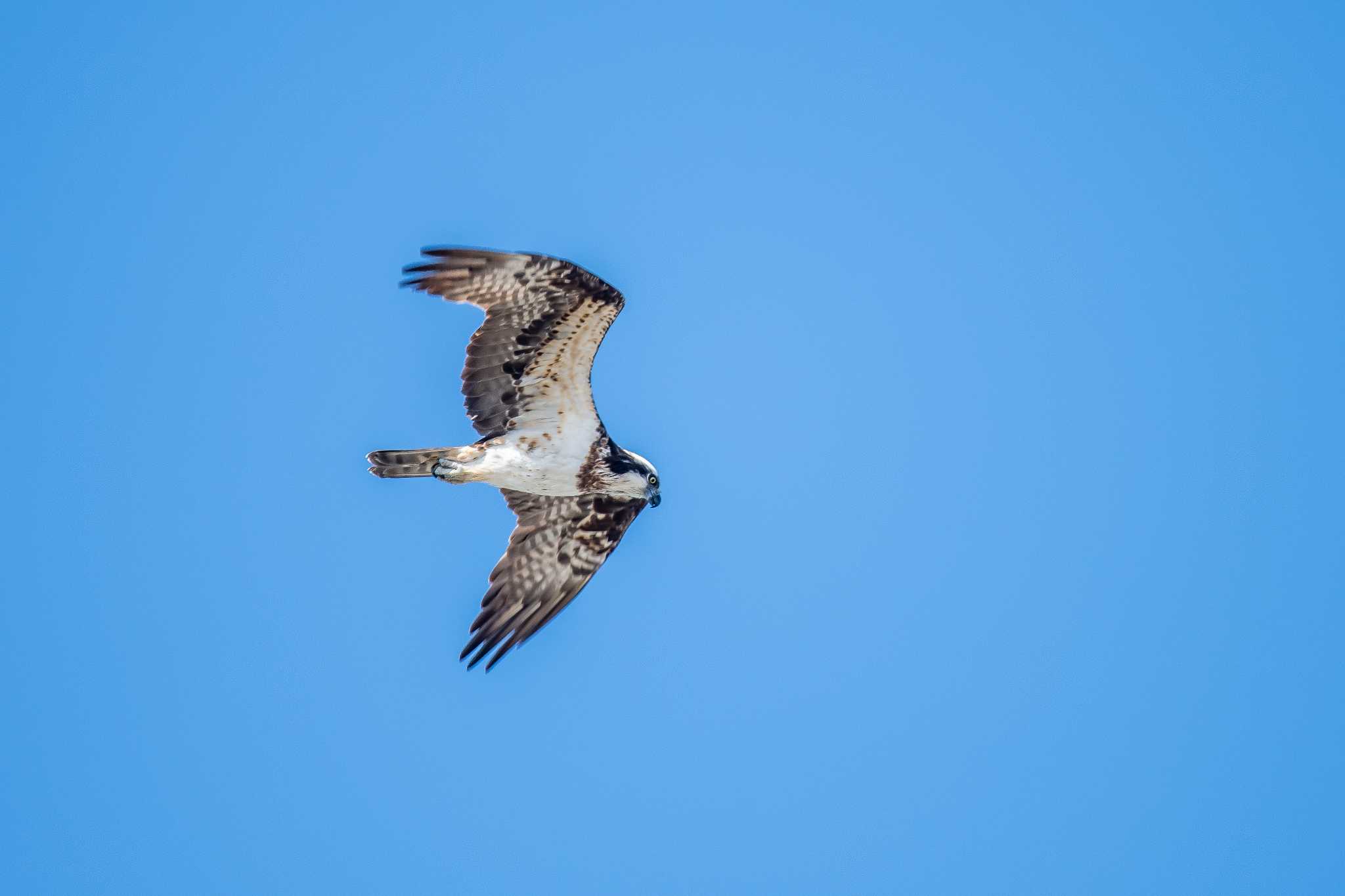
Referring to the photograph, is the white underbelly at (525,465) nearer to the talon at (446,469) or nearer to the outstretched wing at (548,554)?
the talon at (446,469)

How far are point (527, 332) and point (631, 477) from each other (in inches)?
71.8

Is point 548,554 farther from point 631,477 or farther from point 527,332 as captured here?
point 527,332

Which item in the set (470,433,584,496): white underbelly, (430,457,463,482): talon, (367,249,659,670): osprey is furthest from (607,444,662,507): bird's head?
(430,457,463,482): talon

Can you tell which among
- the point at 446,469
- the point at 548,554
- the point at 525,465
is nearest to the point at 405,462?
the point at 446,469

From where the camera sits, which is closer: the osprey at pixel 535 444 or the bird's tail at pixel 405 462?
the osprey at pixel 535 444

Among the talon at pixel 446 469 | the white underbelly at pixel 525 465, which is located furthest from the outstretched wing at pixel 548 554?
the talon at pixel 446 469

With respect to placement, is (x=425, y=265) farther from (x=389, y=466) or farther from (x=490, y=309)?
(x=389, y=466)

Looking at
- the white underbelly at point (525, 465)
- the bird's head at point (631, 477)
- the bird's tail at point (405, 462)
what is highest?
the bird's head at point (631, 477)

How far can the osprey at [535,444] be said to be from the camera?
11.8 meters

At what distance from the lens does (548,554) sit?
1383 cm

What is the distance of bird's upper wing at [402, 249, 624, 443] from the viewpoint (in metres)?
11.8

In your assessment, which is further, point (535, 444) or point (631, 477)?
point (631, 477)

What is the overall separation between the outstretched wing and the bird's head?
0.30 metres

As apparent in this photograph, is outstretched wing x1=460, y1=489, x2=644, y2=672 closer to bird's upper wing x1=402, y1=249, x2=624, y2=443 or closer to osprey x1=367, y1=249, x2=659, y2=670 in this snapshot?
osprey x1=367, y1=249, x2=659, y2=670
